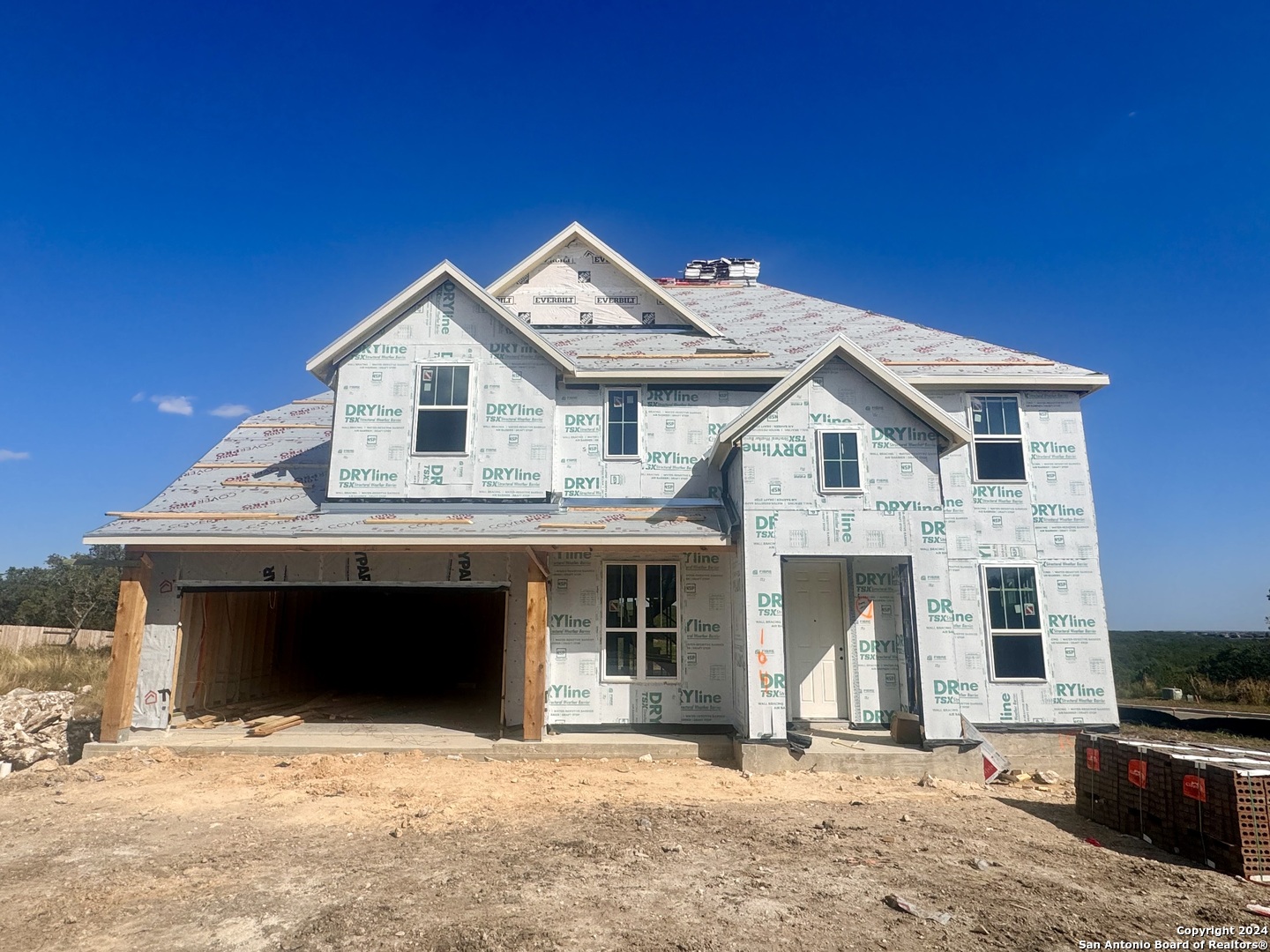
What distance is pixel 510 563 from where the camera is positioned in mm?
11844

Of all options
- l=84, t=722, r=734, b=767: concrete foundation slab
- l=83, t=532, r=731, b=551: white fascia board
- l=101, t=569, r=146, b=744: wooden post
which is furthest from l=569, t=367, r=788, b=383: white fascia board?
l=101, t=569, r=146, b=744: wooden post

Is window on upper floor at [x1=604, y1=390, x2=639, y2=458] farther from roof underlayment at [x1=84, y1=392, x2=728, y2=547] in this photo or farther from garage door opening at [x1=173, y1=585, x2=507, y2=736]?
garage door opening at [x1=173, y1=585, x2=507, y2=736]

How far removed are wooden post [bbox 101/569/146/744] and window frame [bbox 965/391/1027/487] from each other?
46.3ft

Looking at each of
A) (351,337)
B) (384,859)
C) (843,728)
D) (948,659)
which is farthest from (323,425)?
(948,659)

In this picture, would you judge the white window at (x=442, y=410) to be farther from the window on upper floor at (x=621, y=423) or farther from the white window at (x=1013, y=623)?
the white window at (x=1013, y=623)

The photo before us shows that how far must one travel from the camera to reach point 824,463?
10883mm

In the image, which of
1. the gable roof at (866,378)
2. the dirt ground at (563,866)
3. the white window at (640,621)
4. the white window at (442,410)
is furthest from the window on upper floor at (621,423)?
the dirt ground at (563,866)

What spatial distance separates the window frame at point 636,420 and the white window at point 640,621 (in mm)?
2055

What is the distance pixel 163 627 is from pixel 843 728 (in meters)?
11.5

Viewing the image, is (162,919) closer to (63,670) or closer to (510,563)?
(510,563)

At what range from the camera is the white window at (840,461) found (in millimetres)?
10820

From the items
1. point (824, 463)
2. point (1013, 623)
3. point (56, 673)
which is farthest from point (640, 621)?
point (56, 673)

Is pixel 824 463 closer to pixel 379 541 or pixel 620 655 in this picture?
pixel 620 655

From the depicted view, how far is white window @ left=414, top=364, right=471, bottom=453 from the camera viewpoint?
479 inches
